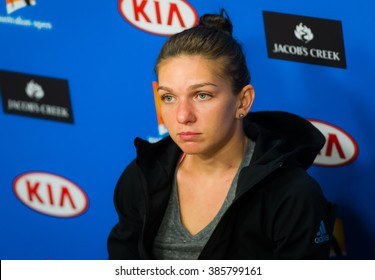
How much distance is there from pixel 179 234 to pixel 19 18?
0.74 m

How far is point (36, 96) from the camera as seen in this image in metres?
1.53

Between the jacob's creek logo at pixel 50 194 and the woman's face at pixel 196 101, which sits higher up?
the jacob's creek logo at pixel 50 194

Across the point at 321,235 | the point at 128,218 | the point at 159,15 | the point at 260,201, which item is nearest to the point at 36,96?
the point at 159,15

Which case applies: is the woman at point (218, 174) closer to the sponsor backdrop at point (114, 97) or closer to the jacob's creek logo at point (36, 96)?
the sponsor backdrop at point (114, 97)

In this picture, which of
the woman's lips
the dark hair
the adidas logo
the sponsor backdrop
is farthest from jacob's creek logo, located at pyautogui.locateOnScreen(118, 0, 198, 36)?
the adidas logo

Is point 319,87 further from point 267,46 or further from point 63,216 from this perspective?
point 63,216

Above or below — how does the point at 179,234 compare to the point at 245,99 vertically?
below

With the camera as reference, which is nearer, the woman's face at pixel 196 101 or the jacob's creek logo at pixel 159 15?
the woman's face at pixel 196 101


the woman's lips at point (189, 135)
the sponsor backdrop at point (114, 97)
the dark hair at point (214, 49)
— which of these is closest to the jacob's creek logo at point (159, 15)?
the sponsor backdrop at point (114, 97)

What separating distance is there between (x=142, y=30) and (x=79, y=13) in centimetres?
17

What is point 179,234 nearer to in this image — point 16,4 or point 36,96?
point 36,96

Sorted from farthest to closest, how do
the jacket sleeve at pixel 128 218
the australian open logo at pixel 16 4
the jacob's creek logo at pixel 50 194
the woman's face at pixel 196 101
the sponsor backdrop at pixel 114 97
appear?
the jacob's creek logo at pixel 50 194, the australian open logo at pixel 16 4, the sponsor backdrop at pixel 114 97, the jacket sleeve at pixel 128 218, the woman's face at pixel 196 101

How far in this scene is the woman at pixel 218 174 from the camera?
1.02 meters

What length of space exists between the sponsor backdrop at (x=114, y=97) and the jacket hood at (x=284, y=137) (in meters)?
0.18
